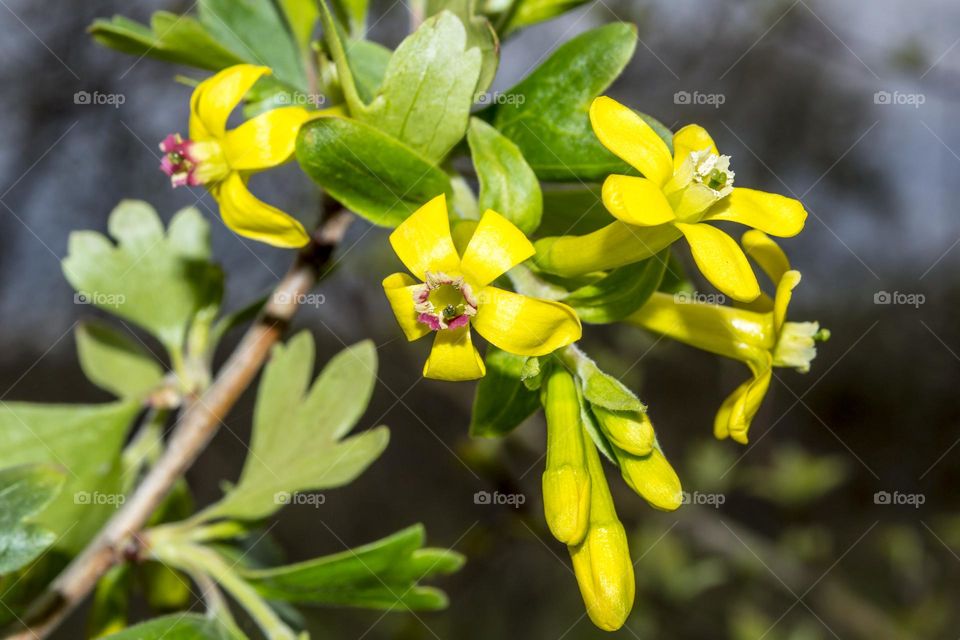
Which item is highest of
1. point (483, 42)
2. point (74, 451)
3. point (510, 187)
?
point (483, 42)

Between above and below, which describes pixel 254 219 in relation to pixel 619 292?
above

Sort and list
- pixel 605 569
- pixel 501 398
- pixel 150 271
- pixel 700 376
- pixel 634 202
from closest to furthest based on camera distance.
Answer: pixel 634 202
pixel 605 569
pixel 501 398
pixel 150 271
pixel 700 376

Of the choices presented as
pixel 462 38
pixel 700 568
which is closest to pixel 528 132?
pixel 462 38

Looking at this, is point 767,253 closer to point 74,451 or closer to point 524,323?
point 524,323

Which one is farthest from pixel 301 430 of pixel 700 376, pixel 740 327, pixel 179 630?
pixel 700 376

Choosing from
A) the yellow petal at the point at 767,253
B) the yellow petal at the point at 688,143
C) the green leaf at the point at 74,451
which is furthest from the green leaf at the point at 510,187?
the green leaf at the point at 74,451

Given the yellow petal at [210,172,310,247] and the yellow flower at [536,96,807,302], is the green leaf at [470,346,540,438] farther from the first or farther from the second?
the yellow petal at [210,172,310,247]

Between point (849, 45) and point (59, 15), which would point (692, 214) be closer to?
point (849, 45)

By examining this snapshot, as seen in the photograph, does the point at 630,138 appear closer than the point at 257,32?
Yes
